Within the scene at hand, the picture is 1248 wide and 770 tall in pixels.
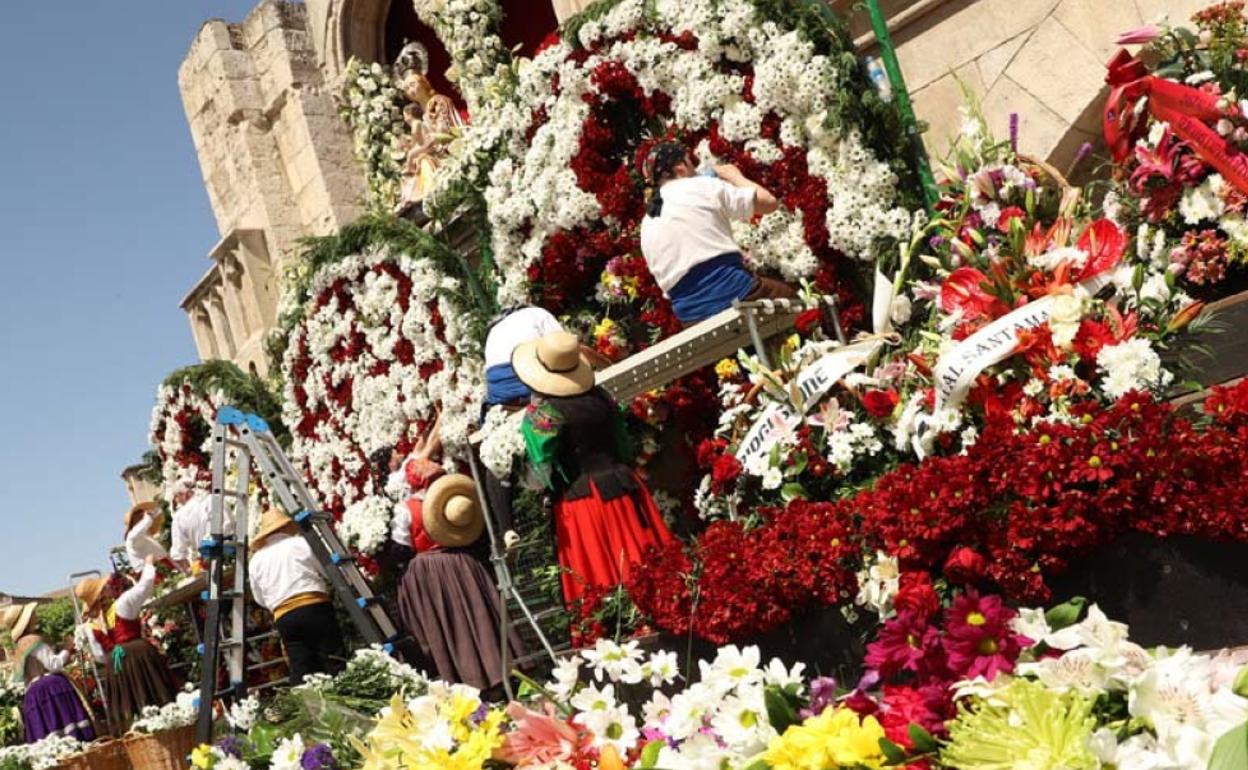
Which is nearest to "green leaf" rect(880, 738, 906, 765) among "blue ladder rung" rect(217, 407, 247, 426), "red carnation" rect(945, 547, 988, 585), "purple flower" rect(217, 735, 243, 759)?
"red carnation" rect(945, 547, 988, 585)

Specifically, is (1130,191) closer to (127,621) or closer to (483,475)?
(483,475)

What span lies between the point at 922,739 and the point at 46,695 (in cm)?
947

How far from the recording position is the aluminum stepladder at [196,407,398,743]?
634 centimetres

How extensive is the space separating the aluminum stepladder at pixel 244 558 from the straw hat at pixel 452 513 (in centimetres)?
46

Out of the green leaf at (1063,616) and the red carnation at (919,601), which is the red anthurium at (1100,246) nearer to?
the red carnation at (919,601)

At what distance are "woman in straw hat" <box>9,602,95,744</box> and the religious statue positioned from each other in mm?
4359

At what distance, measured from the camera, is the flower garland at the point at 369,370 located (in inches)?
303

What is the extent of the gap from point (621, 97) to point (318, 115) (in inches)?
248

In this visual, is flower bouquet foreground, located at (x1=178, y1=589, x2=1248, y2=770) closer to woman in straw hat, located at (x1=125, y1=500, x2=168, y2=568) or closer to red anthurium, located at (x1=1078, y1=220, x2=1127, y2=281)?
red anthurium, located at (x1=1078, y1=220, x2=1127, y2=281)

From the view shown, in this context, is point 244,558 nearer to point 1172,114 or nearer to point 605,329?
point 605,329

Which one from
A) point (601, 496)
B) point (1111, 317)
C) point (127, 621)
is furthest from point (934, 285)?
point (127, 621)

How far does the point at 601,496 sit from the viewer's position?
18.5 feet

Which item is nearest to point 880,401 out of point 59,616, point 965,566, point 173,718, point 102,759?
point 965,566

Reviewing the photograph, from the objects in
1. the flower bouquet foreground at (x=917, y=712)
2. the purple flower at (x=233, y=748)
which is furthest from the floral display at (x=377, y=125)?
the flower bouquet foreground at (x=917, y=712)
